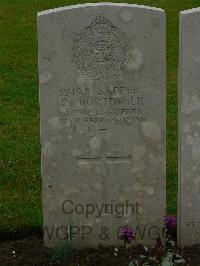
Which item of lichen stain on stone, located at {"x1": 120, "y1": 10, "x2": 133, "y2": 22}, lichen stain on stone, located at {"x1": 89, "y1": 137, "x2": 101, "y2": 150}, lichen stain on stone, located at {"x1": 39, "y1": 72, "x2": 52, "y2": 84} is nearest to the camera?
lichen stain on stone, located at {"x1": 120, "y1": 10, "x2": 133, "y2": 22}

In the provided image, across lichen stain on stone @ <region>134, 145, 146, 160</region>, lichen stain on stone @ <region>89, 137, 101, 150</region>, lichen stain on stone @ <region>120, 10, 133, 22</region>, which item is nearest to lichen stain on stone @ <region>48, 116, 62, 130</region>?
lichen stain on stone @ <region>89, 137, 101, 150</region>

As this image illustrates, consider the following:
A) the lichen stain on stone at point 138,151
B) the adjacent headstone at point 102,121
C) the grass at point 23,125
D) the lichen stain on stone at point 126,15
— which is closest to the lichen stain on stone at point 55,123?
the adjacent headstone at point 102,121

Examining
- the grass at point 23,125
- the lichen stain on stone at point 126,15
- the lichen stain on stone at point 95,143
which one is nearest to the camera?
the lichen stain on stone at point 126,15

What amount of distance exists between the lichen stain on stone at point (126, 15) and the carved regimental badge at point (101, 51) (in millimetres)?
92

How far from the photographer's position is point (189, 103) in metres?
5.16

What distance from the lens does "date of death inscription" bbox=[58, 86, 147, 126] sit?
516 centimetres

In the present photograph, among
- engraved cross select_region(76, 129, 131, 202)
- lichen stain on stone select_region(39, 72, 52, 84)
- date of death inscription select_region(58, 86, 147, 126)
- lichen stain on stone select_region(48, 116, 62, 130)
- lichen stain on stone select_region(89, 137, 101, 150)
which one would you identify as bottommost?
engraved cross select_region(76, 129, 131, 202)

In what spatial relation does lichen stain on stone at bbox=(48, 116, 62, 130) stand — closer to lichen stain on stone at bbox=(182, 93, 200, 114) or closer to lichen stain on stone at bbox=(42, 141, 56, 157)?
lichen stain on stone at bbox=(42, 141, 56, 157)

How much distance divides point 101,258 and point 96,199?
1.44 ft

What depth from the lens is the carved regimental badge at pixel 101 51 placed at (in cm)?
506

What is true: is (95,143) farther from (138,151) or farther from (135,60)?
(135,60)

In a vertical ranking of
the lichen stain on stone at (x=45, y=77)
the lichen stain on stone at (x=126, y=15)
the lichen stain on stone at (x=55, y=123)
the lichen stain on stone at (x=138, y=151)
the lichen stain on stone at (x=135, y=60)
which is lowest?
the lichen stain on stone at (x=138, y=151)

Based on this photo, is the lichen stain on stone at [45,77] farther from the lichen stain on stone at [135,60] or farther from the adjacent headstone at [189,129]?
the adjacent headstone at [189,129]

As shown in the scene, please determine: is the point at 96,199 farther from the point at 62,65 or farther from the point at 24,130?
the point at 24,130
